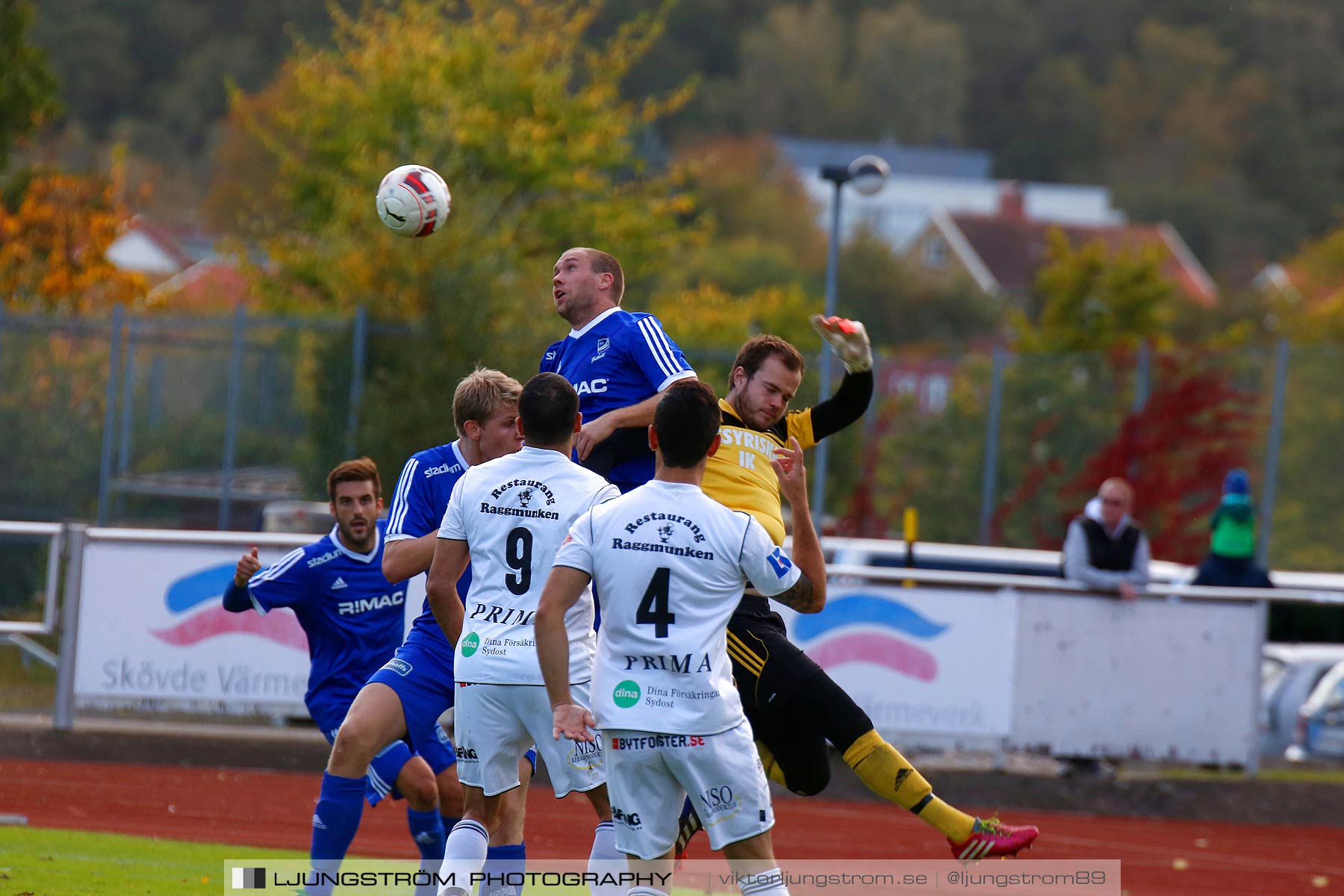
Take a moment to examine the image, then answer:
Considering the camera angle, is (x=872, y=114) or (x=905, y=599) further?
(x=872, y=114)

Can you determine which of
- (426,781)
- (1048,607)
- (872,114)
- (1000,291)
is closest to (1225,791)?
(1048,607)

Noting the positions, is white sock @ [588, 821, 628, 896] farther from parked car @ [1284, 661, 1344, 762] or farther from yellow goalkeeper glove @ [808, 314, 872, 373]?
parked car @ [1284, 661, 1344, 762]

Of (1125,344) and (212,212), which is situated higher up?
(212,212)

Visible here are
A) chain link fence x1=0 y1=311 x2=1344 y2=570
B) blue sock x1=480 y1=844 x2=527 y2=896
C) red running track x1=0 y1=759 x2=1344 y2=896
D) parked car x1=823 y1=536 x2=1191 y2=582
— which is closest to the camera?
blue sock x1=480 y1=844 x2=527 y2=896

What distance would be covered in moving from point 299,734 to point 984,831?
8300mm

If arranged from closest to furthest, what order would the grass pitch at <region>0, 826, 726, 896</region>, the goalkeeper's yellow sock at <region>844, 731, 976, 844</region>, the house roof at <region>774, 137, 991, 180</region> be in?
the goalkeeper's yellow sock at <region>844, 731, 976, 844</region>, the grass pitch at <region>0, 826, 726, 896</region>, the house roof at <region>774, 137, 991, 180</region>

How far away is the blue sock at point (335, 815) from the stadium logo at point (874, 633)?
6.59m

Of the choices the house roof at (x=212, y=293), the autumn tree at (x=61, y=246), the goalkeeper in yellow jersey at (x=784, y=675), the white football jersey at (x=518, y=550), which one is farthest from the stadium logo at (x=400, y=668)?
the house roof at (x=212, y=293)

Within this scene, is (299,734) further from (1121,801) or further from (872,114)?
(872,114)

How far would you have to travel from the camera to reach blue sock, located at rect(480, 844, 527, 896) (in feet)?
21.8

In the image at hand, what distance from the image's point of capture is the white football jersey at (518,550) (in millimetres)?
6270

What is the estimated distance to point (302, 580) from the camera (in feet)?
26.7

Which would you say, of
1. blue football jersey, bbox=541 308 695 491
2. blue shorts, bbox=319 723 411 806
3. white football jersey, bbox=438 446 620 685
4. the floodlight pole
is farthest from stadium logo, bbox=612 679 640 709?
the floodlight pole

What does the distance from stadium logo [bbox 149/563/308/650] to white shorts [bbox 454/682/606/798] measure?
7.01 metres
